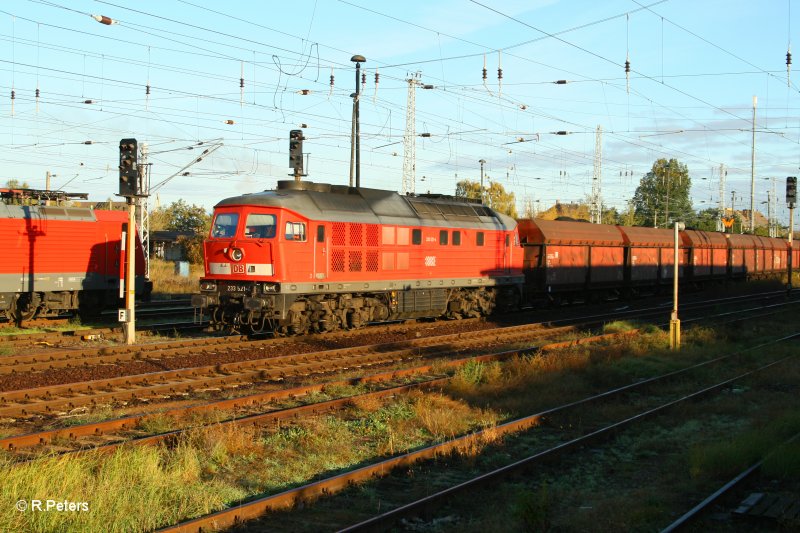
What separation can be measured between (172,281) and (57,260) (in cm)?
1716

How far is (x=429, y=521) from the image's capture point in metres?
6.91

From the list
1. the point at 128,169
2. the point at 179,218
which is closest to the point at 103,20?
the point at 128,169

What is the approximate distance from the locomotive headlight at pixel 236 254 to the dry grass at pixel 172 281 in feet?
58.4

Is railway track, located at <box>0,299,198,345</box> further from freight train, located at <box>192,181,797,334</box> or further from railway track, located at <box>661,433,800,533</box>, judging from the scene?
railway track, located at <box>661,433,800,533</box>

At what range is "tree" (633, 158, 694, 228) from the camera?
301ft

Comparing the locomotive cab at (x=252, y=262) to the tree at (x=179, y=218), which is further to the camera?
the tree at (x=179, y=218)

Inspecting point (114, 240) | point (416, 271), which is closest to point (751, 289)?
point (416, 271)

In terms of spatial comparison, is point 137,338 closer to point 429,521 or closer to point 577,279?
point 429,521

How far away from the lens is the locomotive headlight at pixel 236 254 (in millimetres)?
17984

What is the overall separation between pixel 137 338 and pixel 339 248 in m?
5.77

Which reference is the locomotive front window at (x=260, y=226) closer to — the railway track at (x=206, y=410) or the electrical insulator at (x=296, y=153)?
the railway track at (x=206, y=410)

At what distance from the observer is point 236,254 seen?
1805 centimetres

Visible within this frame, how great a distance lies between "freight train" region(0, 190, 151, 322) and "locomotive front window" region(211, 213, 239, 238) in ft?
10.6

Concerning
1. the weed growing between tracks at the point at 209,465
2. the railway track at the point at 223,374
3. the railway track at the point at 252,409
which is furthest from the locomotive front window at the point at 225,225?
the weed growing between tracks at the point at 209,465
